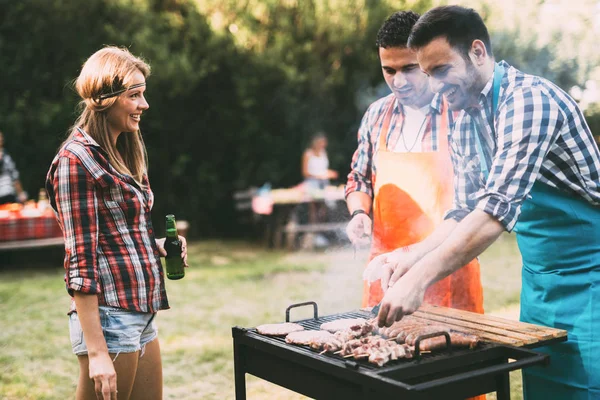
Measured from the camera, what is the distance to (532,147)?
2.22 meters

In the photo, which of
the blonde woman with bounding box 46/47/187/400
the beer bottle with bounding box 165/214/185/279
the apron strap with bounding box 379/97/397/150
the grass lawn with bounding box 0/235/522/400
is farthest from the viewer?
the grass lawn with bounding box 0/235/522/400

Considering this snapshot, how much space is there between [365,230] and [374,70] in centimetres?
1028

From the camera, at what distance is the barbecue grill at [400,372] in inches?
81.3

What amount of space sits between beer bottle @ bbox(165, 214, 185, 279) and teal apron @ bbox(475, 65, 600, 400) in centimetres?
153

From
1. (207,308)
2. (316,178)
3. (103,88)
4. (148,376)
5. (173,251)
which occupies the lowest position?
(207,308)

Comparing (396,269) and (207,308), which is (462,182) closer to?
(396,269)

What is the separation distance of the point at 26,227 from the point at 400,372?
9050 mm

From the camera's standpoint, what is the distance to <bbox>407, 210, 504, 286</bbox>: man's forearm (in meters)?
2.23

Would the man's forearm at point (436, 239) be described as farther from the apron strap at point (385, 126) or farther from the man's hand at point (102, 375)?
the man's hand at point (102, 375)

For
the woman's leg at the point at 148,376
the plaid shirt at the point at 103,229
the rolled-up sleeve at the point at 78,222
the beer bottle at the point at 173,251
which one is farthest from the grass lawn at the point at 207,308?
the rolled-up sleeve at the point at 78,222

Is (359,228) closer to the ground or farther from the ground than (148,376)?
farther from the ground

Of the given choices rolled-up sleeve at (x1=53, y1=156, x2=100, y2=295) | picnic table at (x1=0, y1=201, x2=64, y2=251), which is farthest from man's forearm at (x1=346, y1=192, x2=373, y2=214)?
picnic table at (x1=0, y1=201, x2=64, y2=251)

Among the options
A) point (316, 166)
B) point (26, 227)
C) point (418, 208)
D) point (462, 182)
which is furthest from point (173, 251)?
point (316, 166)

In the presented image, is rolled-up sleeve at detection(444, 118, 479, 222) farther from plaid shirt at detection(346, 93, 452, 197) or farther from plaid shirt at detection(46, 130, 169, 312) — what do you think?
plaid shirt at detection(46, 130, 169, 312)
